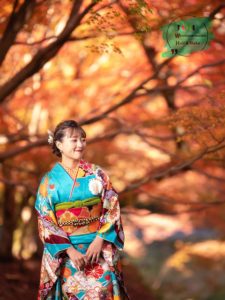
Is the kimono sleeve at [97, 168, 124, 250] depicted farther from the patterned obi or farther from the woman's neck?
the woman's neck

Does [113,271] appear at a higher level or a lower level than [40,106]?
lower

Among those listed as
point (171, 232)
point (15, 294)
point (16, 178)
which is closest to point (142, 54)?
point (16, 178)

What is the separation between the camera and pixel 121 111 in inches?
374

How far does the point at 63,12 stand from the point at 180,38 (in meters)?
2.29

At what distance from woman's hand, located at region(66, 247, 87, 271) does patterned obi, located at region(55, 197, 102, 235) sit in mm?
123

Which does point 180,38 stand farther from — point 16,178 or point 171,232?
point 171,232

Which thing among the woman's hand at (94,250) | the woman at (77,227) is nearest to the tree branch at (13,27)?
the woman at (77,227)

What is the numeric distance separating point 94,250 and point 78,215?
0.76 feet

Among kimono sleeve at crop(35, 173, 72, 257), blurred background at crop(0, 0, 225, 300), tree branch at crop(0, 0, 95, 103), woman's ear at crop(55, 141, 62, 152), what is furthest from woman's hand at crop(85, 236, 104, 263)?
tree branch at crop(0, 0, 95, 103)

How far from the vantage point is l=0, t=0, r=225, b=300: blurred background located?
17.8 feet

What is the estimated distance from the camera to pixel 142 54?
355 inches

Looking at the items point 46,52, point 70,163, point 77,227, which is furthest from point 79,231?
point 46,52

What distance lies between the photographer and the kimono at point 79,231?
3.44 metres

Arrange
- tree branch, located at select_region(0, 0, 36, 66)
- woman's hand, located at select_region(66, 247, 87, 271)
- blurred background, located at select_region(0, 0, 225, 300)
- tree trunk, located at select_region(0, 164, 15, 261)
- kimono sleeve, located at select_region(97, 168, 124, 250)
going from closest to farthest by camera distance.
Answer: woman's hand, located at select_region(66, 247, 87, 271) < kimono sleeve, located at select_region(97, 168, 124, 250) < tree branch, located at select_region(0, 0, 36, 66) < blurred background, located at select_region(0, 0, 225, 300) < tree trunk, located at select_region(0, 164, 15, 261)
